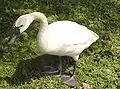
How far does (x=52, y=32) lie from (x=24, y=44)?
1028mm

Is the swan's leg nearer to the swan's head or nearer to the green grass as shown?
the green grass

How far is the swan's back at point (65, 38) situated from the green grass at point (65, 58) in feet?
1.71

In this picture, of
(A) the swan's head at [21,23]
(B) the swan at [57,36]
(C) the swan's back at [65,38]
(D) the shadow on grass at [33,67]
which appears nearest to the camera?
(A) the swan's head at [21,23]

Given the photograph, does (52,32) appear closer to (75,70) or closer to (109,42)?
(75,70)

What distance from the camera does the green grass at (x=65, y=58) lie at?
4.74 meters

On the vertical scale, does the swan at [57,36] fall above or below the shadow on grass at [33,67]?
above

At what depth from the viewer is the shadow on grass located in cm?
470

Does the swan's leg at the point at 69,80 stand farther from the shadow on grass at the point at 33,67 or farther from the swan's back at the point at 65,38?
the swan's back at the point at 65,38

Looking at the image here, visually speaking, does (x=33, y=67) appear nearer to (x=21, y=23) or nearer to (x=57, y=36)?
(x=57, y=36)

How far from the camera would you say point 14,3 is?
610 centimetres

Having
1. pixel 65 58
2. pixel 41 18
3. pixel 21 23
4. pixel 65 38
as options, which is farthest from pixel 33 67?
pixel 21 23

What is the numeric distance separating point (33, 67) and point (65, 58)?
1.76 ft

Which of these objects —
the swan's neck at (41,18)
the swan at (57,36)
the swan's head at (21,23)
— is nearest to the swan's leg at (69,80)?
the swan at (57,36)

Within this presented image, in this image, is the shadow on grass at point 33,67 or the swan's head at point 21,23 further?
the shadow on grass at point 33,67
